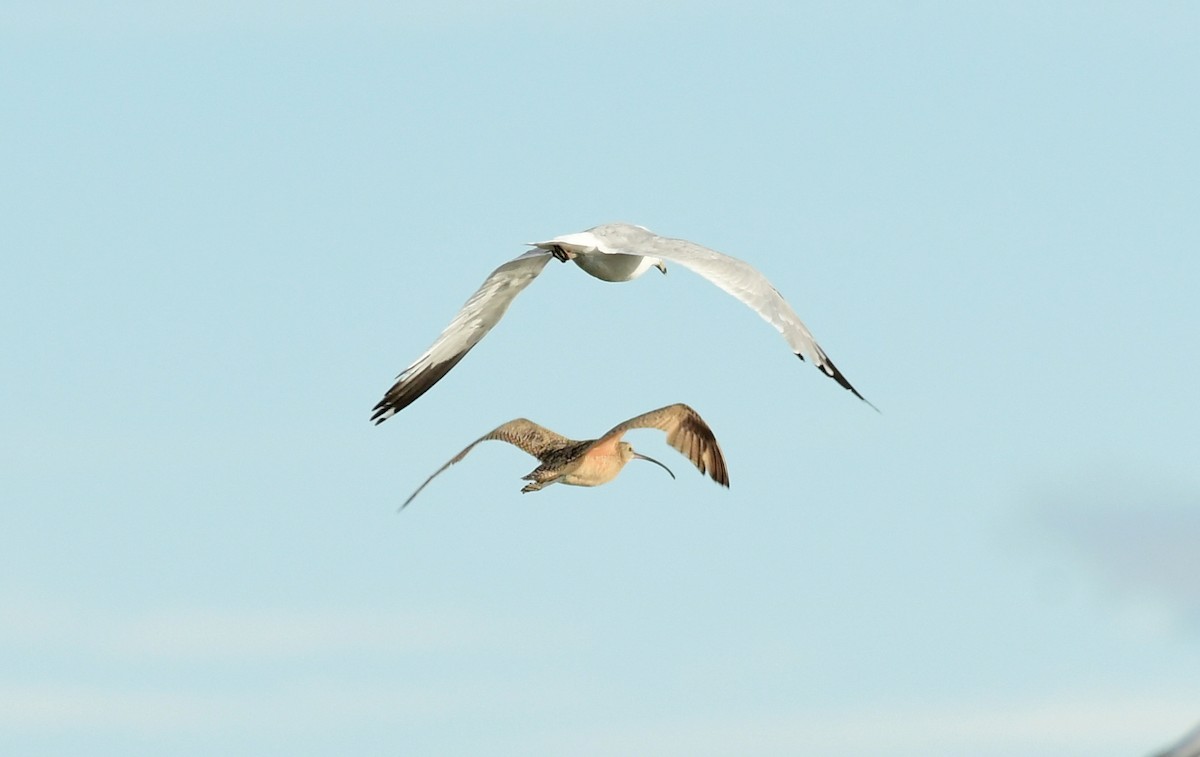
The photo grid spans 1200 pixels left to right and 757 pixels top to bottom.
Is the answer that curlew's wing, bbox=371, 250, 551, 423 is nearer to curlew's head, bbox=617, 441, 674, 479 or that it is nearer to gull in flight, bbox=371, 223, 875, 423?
gull in flight, bbox=371, 223, 875, 423

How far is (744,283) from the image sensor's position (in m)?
14.8

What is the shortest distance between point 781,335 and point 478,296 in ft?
13.3

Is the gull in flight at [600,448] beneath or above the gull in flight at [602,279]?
beneath

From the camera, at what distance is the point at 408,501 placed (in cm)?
1267

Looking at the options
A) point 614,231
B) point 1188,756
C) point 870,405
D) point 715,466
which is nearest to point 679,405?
point 715,466

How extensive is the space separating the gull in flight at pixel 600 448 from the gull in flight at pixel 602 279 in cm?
144

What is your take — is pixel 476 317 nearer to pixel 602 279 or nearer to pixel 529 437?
pixel 602 279

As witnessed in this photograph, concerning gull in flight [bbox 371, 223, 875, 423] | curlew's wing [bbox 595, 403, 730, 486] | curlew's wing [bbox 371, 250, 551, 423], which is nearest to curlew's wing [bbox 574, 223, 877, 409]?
gull in flight [bbox 371, 223, 875, 423]

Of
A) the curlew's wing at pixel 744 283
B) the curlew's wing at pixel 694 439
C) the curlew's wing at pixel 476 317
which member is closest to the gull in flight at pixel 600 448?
the curlew's wing at pixel 694 439

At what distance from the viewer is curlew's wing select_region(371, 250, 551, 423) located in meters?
17.1

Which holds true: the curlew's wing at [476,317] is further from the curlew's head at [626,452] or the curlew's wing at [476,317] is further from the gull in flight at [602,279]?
the curlew's head at [626,452]

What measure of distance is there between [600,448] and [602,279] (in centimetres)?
283

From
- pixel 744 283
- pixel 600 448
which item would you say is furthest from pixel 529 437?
pixel 744 283

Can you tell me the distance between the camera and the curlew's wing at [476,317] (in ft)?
56.2
